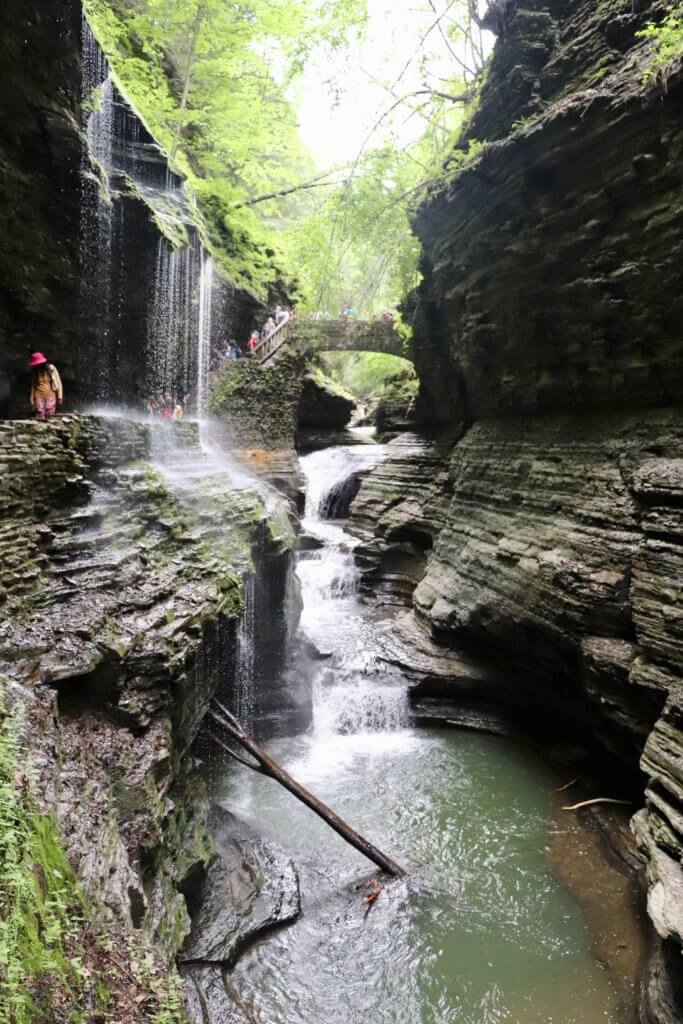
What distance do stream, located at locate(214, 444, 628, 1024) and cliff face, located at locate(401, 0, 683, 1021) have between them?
116cm

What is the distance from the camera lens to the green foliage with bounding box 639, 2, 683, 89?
22.6 feet

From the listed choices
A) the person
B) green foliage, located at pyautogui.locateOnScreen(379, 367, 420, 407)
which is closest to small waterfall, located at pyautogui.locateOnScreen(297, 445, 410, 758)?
the person

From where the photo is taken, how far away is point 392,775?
29.9ft

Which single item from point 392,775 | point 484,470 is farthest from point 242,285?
point 392,775

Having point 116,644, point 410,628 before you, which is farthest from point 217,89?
point 116,644

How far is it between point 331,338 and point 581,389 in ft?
46.3

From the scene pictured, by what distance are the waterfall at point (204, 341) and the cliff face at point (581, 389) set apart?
10.4 meters

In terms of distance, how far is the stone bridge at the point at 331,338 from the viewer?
70.4ft

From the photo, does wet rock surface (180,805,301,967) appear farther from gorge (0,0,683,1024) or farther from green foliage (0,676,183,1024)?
green foliage (0,676,183,1024)

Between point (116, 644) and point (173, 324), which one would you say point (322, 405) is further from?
point (116, 644)

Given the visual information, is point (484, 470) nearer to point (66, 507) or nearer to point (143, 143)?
point (66, 507)

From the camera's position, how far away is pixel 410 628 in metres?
12.7

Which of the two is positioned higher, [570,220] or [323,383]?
[570,220]

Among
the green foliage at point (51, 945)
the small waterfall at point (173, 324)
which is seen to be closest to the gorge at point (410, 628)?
the green foliage at point (51, 945)
